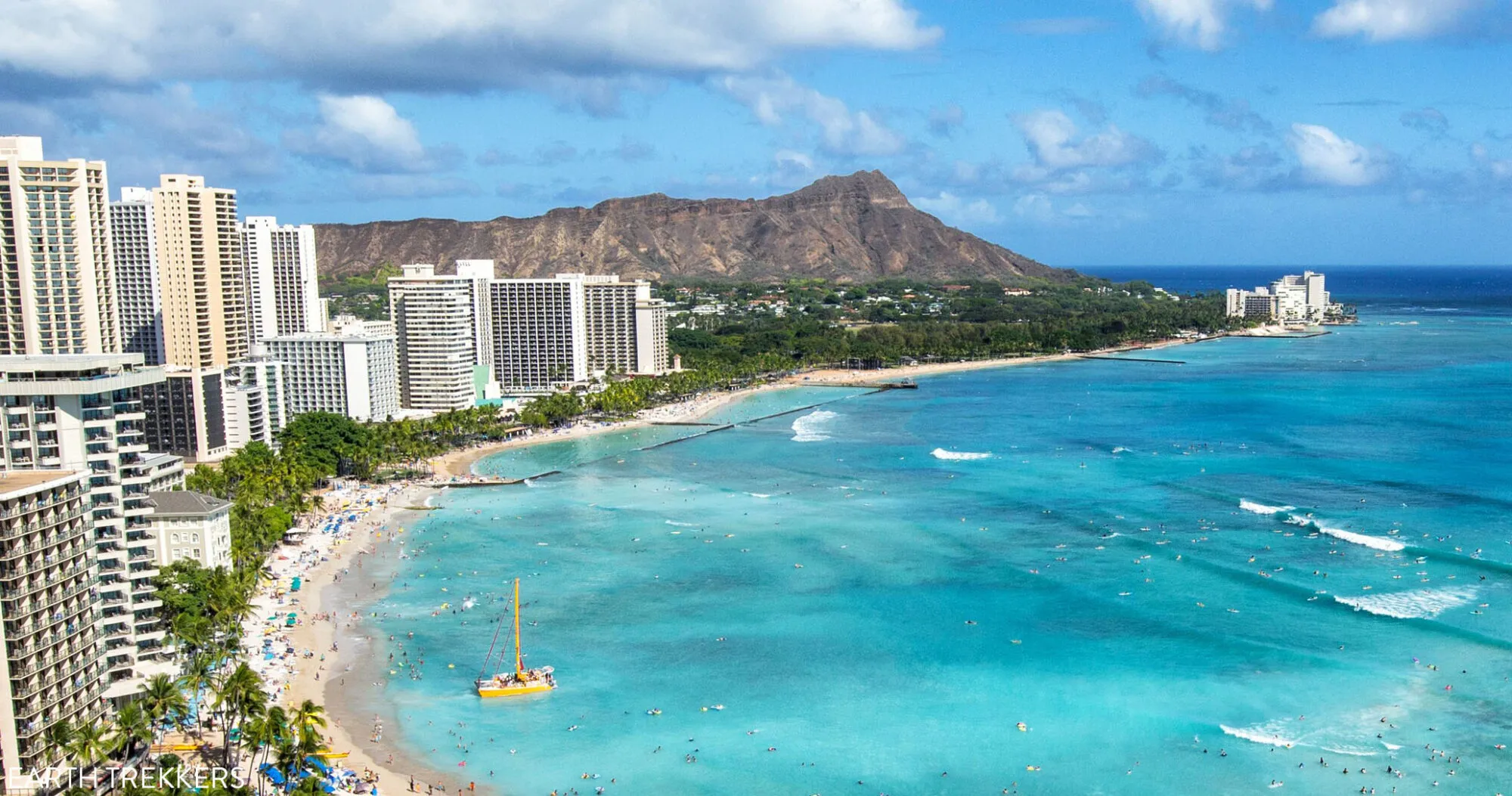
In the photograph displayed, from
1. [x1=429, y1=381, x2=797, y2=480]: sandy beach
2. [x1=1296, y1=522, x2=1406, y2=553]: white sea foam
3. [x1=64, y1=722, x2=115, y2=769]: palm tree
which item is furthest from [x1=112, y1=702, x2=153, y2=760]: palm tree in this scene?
[x1=1296, y1=522, x2=1406, y2=553]: white sea foam

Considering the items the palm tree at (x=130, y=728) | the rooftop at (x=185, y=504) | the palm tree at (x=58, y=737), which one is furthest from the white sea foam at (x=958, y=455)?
the palm tree at (x=58, y=737)

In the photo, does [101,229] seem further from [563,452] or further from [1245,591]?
[1245,591]

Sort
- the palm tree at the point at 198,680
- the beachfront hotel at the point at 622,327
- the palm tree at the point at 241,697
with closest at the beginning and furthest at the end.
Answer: the palm tree at the point at 241,697 < the palm tree at the point at 198,680 < the beachfront hotel at the point at 622,327

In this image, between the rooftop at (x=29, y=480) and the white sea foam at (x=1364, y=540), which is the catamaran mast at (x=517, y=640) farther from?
the white sea foam at (x=1364, y=540)

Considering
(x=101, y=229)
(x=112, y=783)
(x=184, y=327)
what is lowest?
(x=112, y=783)

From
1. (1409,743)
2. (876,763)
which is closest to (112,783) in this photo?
(876,763)
